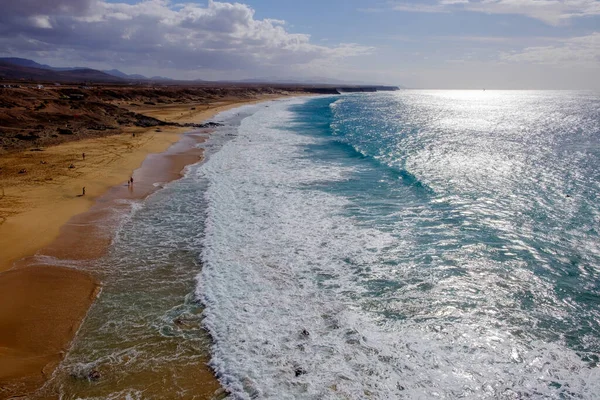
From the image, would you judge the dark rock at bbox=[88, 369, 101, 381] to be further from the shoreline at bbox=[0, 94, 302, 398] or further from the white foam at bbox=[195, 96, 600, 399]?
the white foam at bbox=[195, 96, 600, 399]

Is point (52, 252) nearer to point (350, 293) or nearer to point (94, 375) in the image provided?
point (94, 375)

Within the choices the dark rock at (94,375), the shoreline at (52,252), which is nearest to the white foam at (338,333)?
the shoreline at (52,252)

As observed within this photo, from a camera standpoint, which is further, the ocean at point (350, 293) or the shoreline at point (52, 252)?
the shoreline at point (52, 252)

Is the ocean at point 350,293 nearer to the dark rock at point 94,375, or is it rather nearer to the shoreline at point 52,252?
the dark rock at point 94,375

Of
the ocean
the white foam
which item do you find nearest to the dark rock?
the ocean

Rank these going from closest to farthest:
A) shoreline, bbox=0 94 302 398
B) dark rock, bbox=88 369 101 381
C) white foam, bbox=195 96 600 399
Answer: dark rock, bbox=88 369 101 381, white foam, bbox=195 96 600 399, shoreline, bbox=0 94 302 398

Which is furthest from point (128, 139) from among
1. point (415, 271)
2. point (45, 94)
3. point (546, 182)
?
point (546, 182)
